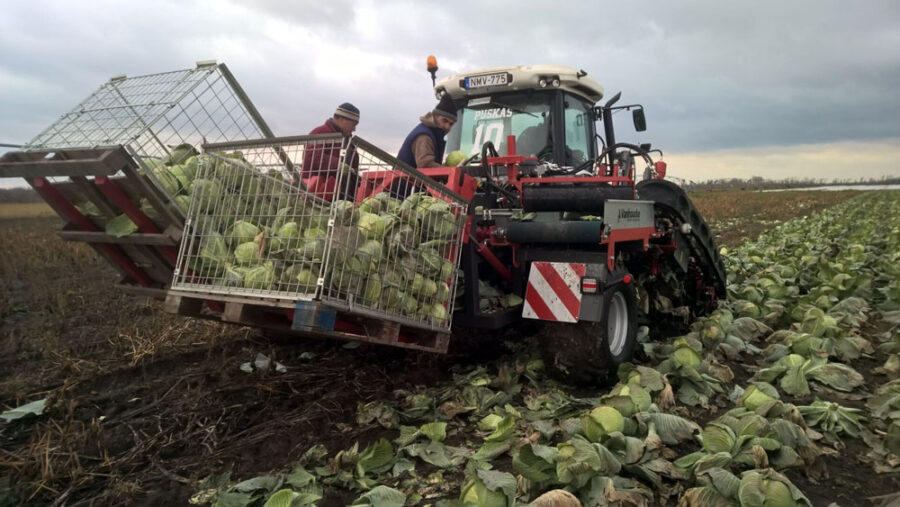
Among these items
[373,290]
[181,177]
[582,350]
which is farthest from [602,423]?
[181,177]

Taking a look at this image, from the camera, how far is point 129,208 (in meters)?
3.60

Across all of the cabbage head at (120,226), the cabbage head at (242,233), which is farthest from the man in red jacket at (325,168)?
the cabbage head at (120,226)

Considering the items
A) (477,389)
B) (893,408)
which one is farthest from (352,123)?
Answer: (893,408)

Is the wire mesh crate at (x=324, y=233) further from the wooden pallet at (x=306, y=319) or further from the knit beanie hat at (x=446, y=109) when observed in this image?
the knit beanie hat at (x=446, y=109)

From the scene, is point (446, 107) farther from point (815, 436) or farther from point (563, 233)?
point (815, 436)

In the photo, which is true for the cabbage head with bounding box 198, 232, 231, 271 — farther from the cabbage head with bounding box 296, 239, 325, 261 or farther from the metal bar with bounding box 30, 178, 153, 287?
the metal bar with bounding box 30, 178, 153, 287

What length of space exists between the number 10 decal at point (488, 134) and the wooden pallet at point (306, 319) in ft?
8.58

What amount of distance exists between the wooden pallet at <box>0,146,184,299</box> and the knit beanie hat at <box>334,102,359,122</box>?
6.76 feet

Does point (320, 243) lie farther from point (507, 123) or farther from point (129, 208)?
point (507, 123)

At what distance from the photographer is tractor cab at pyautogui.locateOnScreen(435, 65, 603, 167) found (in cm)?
550

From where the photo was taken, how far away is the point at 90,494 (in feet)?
9.52

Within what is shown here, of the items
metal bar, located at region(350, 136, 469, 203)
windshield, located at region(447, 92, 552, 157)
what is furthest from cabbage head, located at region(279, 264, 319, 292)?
windshield, located at region(447, 92, 552, 157)

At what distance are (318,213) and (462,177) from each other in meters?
1.27

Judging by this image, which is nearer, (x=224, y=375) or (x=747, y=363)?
(x=224, y=375)
